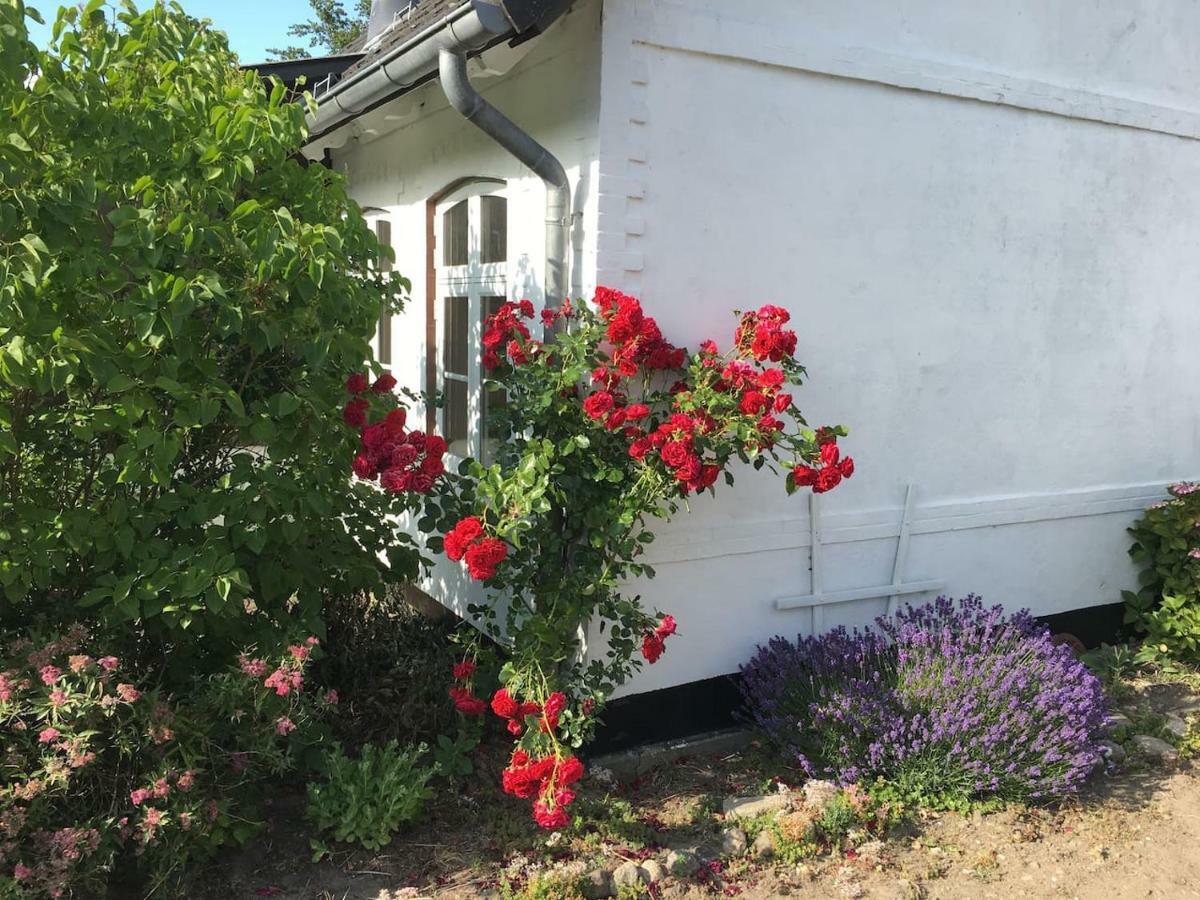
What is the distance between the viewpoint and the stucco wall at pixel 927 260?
403cm

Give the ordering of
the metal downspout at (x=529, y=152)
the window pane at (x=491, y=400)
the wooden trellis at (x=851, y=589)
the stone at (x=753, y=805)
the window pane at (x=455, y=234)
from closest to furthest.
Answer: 1. the metal downspout at (x=529, y=152)
2. the stone at (x=753, y=805)
3. the wooden trellis at (x=851, y=589)
4. the window pane at (x=491, y=400)
5. the window pane at (x=455, y=234)

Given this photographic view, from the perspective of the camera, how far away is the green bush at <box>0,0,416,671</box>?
2.86 meters

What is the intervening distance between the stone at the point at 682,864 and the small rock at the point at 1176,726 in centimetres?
278

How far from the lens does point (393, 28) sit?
5.56m

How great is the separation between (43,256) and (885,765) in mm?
3686

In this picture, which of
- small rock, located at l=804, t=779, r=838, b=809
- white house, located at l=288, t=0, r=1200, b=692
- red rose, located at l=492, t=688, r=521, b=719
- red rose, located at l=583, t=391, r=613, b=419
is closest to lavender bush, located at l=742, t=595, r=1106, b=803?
small rock, located at l=804, t=779, r=838, b=809

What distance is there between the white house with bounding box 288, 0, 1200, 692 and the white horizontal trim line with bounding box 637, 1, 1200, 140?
13 mm

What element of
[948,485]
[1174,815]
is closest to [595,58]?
[948,485]

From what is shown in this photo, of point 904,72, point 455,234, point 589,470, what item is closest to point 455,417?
point 455,234

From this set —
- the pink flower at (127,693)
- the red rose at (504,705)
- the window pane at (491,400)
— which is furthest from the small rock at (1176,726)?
the pink flower at (127,693)

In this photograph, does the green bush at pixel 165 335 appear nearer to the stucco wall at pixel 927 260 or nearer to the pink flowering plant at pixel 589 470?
the pink flowering plant at pixel 589 470

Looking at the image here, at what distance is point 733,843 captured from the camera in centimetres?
361

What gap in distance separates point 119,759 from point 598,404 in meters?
2.00

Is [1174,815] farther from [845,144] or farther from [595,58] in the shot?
[595,58]
